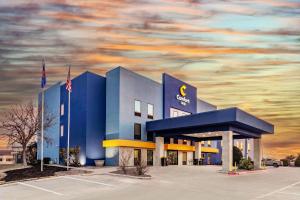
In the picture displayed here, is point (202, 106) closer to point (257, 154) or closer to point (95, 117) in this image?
point (257, 154)

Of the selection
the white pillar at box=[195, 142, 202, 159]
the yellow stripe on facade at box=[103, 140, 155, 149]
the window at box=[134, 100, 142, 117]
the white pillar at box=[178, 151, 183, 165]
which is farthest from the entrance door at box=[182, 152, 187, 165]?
the window at box=[134, 100, 142, 117]

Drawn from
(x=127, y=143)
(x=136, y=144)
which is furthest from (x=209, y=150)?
(x=127, y=143)

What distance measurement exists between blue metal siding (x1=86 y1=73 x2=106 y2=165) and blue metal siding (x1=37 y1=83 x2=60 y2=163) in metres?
9.58

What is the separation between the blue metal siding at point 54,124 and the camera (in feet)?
179

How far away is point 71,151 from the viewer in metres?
47.1

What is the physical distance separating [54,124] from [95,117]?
34.6ft

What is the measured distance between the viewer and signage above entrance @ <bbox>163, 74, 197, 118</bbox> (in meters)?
54.5

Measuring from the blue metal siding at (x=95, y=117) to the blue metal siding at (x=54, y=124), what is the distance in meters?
9.58

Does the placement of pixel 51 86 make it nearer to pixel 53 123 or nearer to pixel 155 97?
pixel 53 123

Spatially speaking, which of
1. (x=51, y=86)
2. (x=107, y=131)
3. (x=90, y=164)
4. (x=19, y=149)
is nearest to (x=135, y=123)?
(x=107, y=131)

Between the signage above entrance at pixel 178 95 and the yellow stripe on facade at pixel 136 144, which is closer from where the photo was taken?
the yellow stripe on facade at pixel 136 144

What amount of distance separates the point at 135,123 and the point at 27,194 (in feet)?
92.2

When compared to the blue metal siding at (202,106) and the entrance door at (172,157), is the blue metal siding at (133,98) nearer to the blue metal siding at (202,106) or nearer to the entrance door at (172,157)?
the entrance door at (172,157)

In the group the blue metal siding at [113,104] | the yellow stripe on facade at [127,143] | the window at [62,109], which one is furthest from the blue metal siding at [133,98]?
the window at [62,109]
